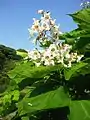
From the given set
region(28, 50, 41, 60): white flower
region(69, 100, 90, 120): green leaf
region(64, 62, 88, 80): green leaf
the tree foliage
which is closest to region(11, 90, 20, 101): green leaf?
the tree foliage

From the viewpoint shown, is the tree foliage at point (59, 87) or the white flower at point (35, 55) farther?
the white flower at point (35, 55)

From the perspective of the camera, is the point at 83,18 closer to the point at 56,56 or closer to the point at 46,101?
the point at 56,56

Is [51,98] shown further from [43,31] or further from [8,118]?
[8,118]

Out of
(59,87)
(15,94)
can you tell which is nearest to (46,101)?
(59,87)

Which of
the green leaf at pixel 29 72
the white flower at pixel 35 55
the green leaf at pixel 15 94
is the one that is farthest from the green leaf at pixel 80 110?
the green leaf at pixel 15 94

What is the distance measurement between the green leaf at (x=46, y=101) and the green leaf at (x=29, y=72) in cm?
14

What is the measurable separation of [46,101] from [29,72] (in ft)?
0.96

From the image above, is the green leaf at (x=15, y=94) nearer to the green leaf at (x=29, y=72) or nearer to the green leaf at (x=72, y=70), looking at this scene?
the green leaf at (x=29, y=72)

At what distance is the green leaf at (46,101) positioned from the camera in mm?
2307

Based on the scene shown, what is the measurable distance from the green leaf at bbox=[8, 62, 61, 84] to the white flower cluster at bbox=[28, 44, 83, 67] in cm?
4

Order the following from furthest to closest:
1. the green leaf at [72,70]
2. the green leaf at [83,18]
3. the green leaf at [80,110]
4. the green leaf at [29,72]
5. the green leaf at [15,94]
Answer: the green leaf at [15,94]
the green leaf at [83,18]
the green leaf at [29,72]
the green leaf at [72,70]
the green leaf at [80,110]

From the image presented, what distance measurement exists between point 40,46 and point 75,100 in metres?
0.65

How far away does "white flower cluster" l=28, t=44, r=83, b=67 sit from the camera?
100 inches

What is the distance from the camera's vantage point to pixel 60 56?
2566mm
